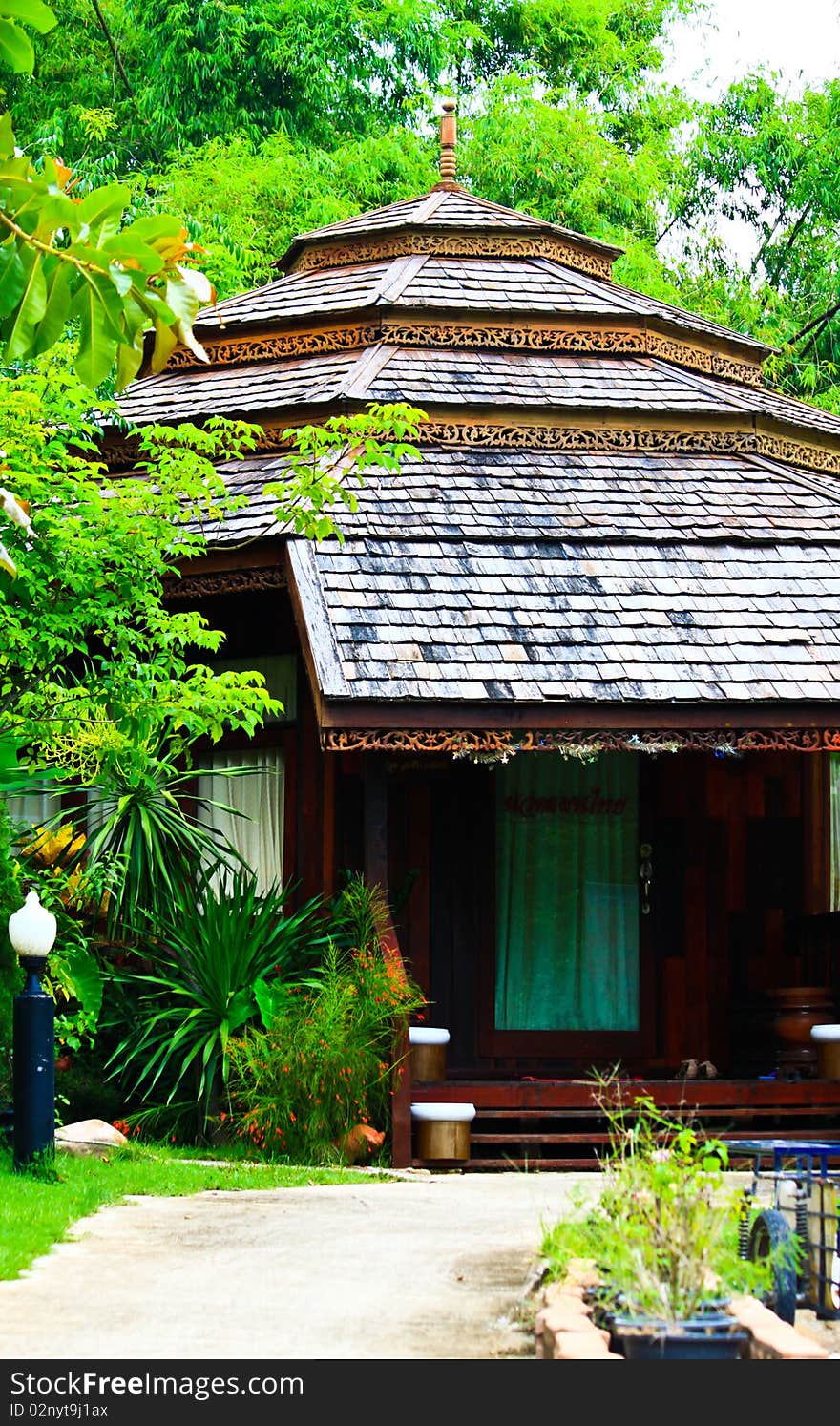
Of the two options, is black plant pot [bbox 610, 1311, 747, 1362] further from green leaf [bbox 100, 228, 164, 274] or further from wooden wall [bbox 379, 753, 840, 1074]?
wooden wall [bbox 379, 753, 840, 1074]

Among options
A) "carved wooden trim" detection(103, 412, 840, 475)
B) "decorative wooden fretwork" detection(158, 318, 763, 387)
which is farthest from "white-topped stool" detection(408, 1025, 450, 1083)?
"decorative wooden fretwork" detection(158, 318, 763, 387)

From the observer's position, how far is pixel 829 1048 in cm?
1065

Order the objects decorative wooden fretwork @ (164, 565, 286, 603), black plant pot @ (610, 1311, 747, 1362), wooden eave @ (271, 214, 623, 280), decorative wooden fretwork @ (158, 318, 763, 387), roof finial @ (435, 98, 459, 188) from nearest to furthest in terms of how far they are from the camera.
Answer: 1. black plant pot @ (610, 1311, 747, 1362)
2. decorative wooden fretwork @ (164, 565, 286, 603)
3. decorative wooden fretwork @ (158, 318, 763, 387)
4. wooden eave @ (271, 214, 623, 280)
5. roof finial @ (435, 98, 459, 188)

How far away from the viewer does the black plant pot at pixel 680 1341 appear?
4266 millimetres

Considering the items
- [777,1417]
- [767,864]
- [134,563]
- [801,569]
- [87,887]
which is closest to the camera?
[777,1417]

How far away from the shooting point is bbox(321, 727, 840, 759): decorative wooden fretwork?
9.84m

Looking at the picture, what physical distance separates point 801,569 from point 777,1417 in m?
7.99

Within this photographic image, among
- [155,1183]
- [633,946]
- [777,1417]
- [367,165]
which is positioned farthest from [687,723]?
[367,165]

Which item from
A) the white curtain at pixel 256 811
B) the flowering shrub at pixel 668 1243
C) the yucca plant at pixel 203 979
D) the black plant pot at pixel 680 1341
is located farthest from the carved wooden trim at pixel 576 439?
the black plant pot at pixel 680 1341

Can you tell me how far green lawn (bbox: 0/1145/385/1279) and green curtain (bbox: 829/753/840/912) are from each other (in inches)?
169

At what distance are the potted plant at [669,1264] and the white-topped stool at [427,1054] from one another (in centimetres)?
495

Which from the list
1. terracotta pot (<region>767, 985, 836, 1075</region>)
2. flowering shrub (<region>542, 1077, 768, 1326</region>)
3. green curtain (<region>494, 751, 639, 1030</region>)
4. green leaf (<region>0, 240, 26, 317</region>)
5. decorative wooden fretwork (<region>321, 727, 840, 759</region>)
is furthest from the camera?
green curtain (<region>494, 751, 639, 1030</region>)

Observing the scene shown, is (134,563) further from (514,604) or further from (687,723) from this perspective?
(687,723)

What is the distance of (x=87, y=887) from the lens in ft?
34.4
